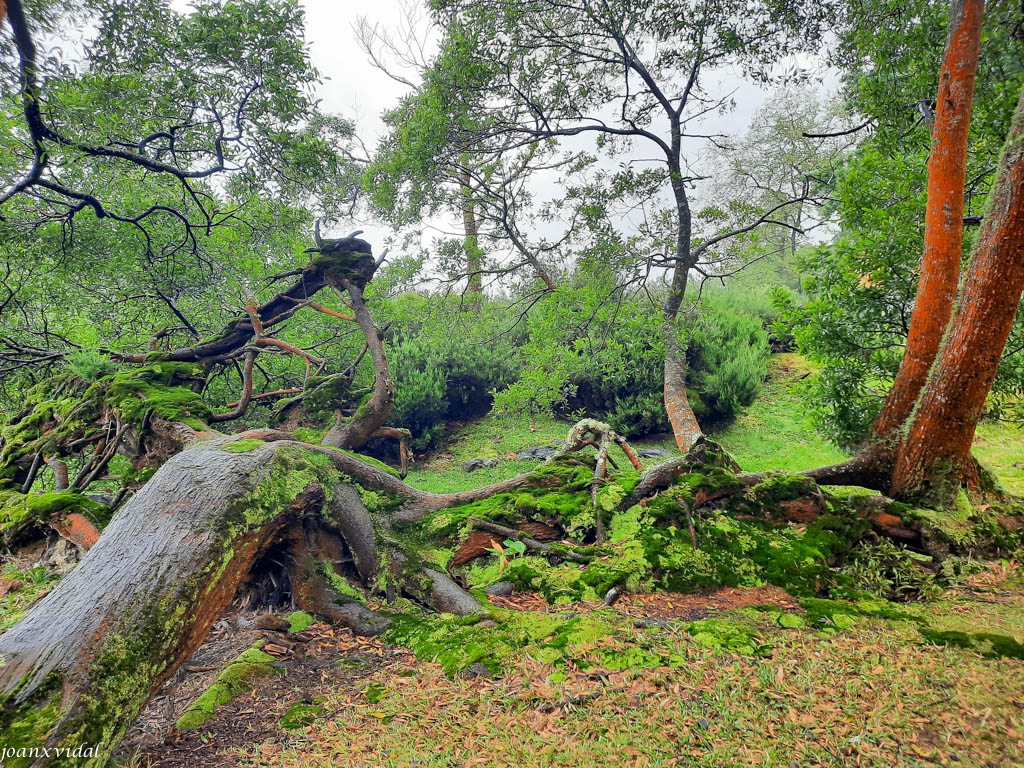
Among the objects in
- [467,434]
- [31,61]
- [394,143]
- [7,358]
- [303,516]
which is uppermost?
[394,143]

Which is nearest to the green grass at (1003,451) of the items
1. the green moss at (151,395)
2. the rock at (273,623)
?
the rock at (273,623)

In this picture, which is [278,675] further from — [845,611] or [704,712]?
[845,611]

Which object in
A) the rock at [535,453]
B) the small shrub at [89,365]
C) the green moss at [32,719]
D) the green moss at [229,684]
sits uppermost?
the small shrub at [89,365]

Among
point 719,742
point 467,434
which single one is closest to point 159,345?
point 467,434

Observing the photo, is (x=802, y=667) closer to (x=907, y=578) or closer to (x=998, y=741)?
(x=998, y=741)

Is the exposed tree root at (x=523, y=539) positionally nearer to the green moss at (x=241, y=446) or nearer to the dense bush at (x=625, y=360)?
the green moss at (x=241, y=446)

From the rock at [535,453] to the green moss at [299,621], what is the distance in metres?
7.03

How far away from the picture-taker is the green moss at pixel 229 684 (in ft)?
7.11

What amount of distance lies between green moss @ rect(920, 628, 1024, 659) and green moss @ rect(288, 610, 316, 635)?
365cm

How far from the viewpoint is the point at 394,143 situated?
10062 mm

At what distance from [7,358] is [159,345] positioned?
1597 millimetres

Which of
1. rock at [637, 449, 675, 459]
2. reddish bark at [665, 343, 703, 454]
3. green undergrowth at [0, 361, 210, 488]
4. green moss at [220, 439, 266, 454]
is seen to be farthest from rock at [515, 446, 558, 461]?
green moss at [220, 439, 266, 454]

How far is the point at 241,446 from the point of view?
10.5 ft

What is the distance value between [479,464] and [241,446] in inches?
276
